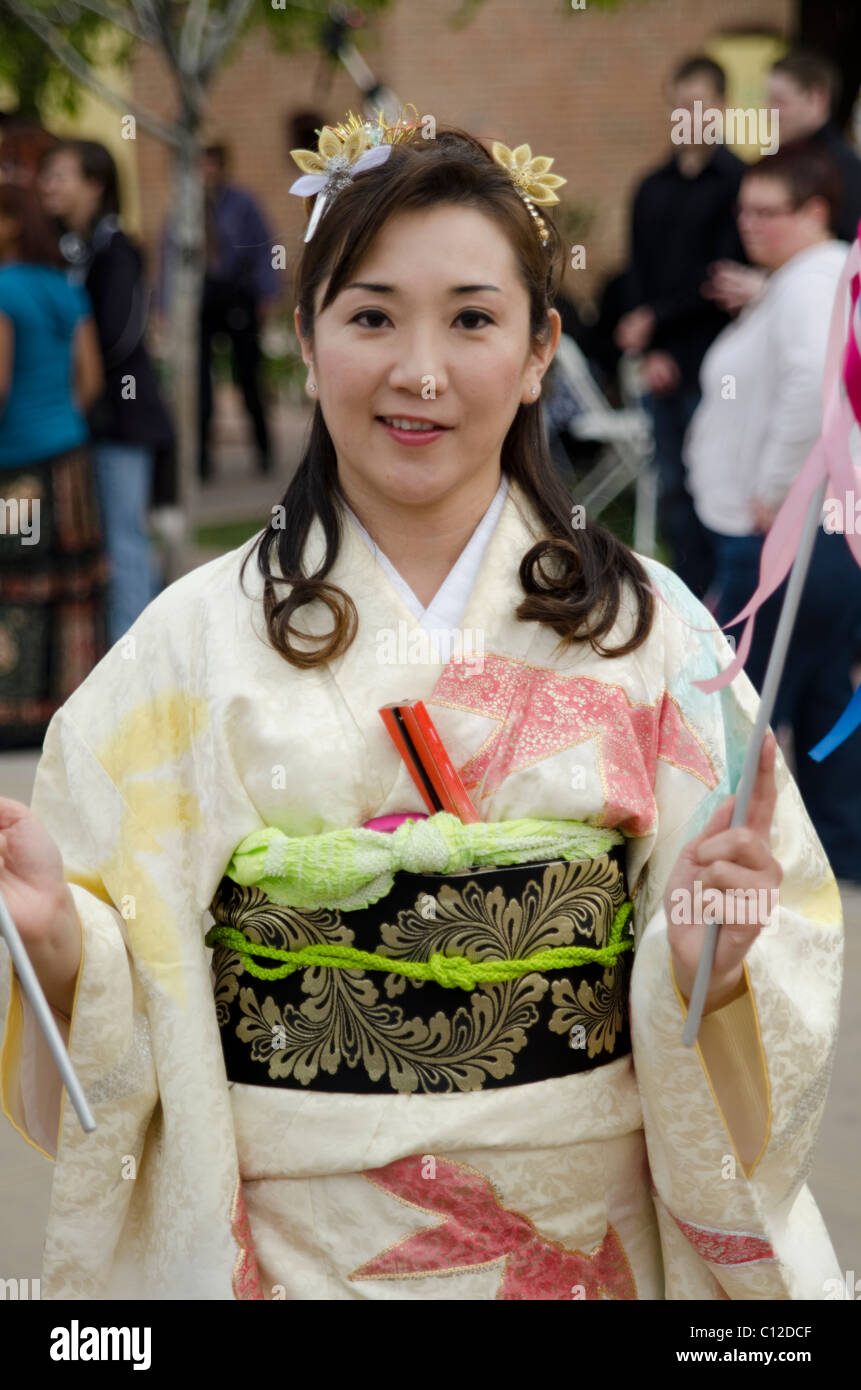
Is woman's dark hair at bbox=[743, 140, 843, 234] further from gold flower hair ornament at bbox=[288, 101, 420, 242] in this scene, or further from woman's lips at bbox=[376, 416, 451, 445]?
woman's lips at bbox=[376, 416, 451, 445]

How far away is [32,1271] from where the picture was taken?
3.15 metres

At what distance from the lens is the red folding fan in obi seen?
181 centimetres

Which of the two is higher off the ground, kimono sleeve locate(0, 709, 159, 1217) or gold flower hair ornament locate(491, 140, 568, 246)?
gold flower hair ornament locate(491, 140, 568, 246)

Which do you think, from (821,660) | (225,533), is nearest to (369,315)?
(821,660)

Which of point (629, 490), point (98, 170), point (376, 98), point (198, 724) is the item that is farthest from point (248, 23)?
point (198, 724)

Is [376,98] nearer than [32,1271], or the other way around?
[32,1271]

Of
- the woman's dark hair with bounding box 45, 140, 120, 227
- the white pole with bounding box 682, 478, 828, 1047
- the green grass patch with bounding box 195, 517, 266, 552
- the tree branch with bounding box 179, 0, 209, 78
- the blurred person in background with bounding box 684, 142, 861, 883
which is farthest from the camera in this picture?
the green grass patch with bounding box 195, 517, 266, 552

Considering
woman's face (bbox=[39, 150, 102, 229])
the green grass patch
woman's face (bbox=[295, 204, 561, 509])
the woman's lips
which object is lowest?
the woman's lips

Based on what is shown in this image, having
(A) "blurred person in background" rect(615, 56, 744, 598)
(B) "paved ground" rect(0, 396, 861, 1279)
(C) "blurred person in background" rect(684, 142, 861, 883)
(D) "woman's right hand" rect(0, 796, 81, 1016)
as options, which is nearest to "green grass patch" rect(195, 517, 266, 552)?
(A) "blurred person in background" rect(615, 56, 744, 598)

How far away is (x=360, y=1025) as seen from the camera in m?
1.80

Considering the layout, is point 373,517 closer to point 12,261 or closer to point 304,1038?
point 304,1038

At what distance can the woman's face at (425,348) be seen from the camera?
1.80 meters

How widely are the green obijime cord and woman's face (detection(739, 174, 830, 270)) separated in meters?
3.29

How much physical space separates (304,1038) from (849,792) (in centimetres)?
343
